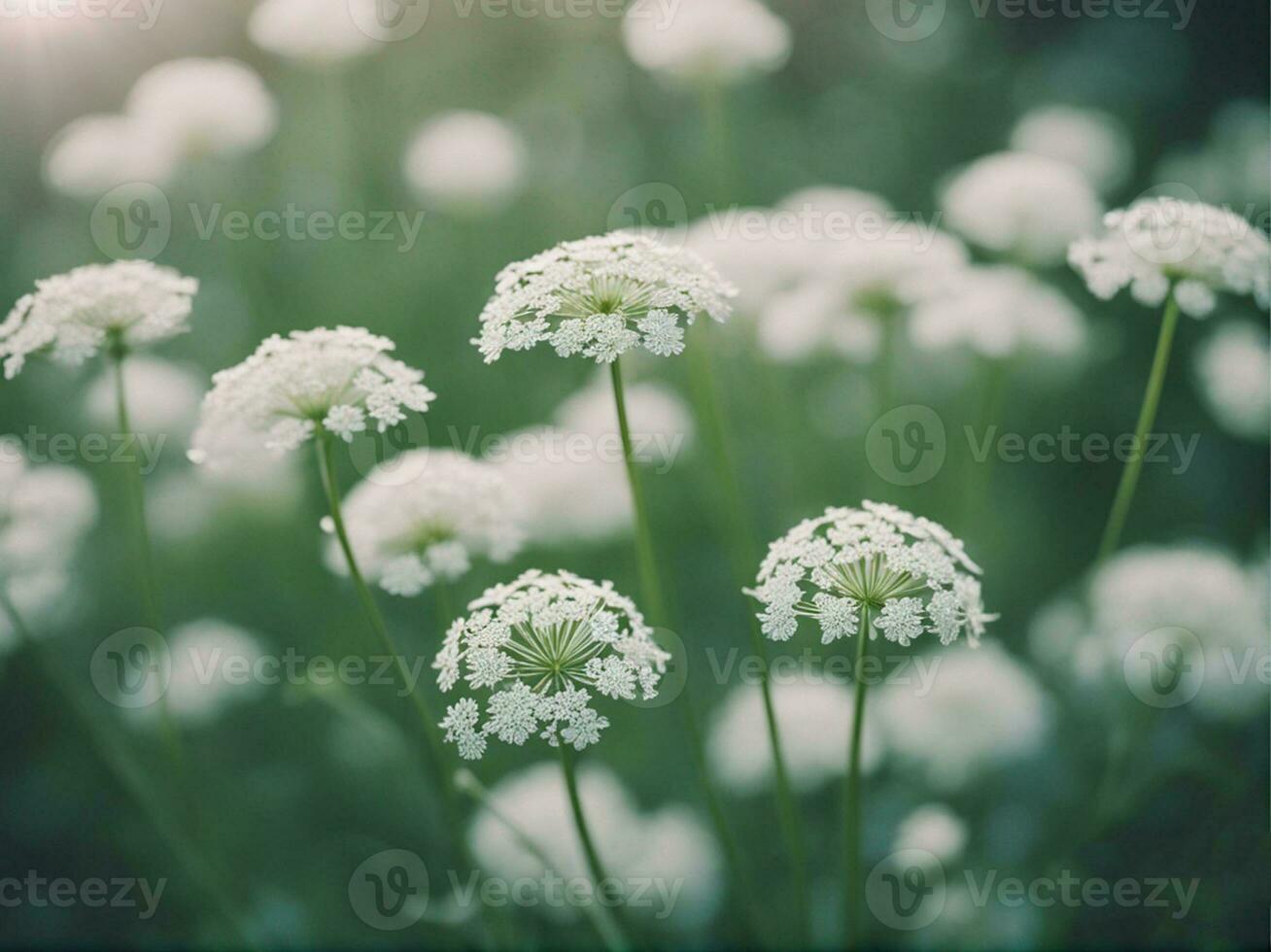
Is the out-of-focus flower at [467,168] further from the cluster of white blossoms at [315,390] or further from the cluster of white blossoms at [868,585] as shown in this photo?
the cluster of white blossoms at [868,585]

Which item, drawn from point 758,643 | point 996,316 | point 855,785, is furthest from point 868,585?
point 996,316

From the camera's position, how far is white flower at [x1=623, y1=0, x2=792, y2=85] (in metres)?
4.08

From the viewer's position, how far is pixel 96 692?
466 cm

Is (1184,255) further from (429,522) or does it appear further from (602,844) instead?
(602,844)

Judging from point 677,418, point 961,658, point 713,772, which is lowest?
point 713,772

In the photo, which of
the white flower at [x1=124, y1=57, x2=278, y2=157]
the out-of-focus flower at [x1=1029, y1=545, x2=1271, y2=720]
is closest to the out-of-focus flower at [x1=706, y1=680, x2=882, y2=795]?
the out-of-focus flower at [x1=1029, y1=545, x2=1271, y2=720]

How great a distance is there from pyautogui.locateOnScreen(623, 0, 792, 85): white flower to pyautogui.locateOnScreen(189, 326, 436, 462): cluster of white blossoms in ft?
7.44

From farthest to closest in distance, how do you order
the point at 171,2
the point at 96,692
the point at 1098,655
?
the point at 171,2 → the point at 96,692 → the point at 1098,655

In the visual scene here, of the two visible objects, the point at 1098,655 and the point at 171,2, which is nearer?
the point at 1098,655

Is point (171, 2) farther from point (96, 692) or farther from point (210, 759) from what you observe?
point (210, 759)

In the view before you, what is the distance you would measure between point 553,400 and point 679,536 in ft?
3.02

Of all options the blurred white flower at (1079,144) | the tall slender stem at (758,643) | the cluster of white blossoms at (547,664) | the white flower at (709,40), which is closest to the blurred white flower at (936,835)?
the tall slender stem at (758,643)

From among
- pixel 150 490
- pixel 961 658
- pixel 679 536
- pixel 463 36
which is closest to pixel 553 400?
pixel 679 536

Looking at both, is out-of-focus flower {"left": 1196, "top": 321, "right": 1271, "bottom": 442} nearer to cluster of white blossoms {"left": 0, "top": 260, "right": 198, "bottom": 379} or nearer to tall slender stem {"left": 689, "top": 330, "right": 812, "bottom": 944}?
tall slender stem {"left": 689, "top": 330, "right": 812, "bottom": 944}
